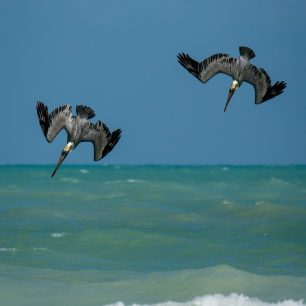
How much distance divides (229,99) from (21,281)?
12.5 feet

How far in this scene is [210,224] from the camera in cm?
2512

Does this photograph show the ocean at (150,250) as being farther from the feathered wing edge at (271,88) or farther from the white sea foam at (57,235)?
the feathered wing edge at (271,88)

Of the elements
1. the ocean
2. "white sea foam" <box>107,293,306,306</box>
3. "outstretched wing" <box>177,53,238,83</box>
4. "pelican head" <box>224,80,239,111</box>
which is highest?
"outstretched wing" <box>177,53,238,83</box>

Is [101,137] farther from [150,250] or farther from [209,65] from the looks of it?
[150,250]

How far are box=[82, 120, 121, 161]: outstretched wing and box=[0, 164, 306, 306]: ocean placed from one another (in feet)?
5.90

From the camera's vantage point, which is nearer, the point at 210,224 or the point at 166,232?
the point at 166,232

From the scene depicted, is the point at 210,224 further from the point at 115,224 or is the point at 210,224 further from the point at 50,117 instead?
the point at 50,117

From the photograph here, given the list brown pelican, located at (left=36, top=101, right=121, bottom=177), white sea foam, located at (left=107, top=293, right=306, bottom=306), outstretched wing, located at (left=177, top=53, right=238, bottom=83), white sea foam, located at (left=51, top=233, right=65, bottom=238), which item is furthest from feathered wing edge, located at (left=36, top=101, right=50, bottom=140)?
Result: white sea foam, located at (left=51, top=233, right=65, bottom=238)

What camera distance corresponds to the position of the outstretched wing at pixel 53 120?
1455 centimetres

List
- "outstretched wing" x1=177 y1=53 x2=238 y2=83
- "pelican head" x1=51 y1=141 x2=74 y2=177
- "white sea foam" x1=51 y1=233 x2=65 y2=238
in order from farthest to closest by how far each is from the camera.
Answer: "white sea foam" x1=51 y1=233 x2=65 y2=238 → "pelican head" x1=51 y1=141 x2=74 y2=177 → "outstretched wing" x1=177 y1=53 x2=238 y2=83

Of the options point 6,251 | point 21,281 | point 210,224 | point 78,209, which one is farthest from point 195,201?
point 21,281

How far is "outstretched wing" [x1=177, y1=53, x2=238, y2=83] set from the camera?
1492 centimetres

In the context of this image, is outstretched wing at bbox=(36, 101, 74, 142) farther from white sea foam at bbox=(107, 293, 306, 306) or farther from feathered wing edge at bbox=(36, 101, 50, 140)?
white sea foam at bbox=(107, 293, 306, 306)

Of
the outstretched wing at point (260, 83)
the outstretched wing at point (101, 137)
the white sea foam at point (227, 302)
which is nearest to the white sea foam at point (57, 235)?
the outstretched wing at point (101, 137)
